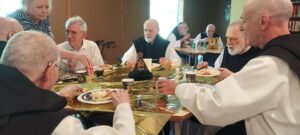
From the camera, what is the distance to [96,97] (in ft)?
5.89

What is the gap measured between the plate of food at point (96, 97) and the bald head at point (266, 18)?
899 mm

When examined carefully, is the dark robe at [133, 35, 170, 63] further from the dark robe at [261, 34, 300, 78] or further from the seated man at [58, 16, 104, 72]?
the dark robe at [261, 34, 300, 78]

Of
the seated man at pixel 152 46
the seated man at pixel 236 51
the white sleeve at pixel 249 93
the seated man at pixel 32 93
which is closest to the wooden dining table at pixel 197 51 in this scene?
the seated man at pixel 152 46

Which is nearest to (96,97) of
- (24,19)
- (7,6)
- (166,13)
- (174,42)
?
(24,19)

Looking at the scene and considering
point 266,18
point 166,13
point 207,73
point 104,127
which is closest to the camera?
point 104,127

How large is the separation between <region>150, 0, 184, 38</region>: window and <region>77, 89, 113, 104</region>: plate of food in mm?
5826

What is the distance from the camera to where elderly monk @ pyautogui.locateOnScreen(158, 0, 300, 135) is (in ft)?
4.69

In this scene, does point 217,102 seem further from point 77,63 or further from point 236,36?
point 77,63

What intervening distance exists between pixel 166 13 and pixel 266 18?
692 centimetres

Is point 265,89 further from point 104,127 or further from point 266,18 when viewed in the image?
point 104,127

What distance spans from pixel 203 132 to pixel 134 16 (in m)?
4.73

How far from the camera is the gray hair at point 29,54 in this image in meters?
1.08

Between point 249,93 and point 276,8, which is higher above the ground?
point 276,8

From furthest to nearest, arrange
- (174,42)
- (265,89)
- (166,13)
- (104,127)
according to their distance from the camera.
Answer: (166,13), (174,42), (265,89), (104,127)
